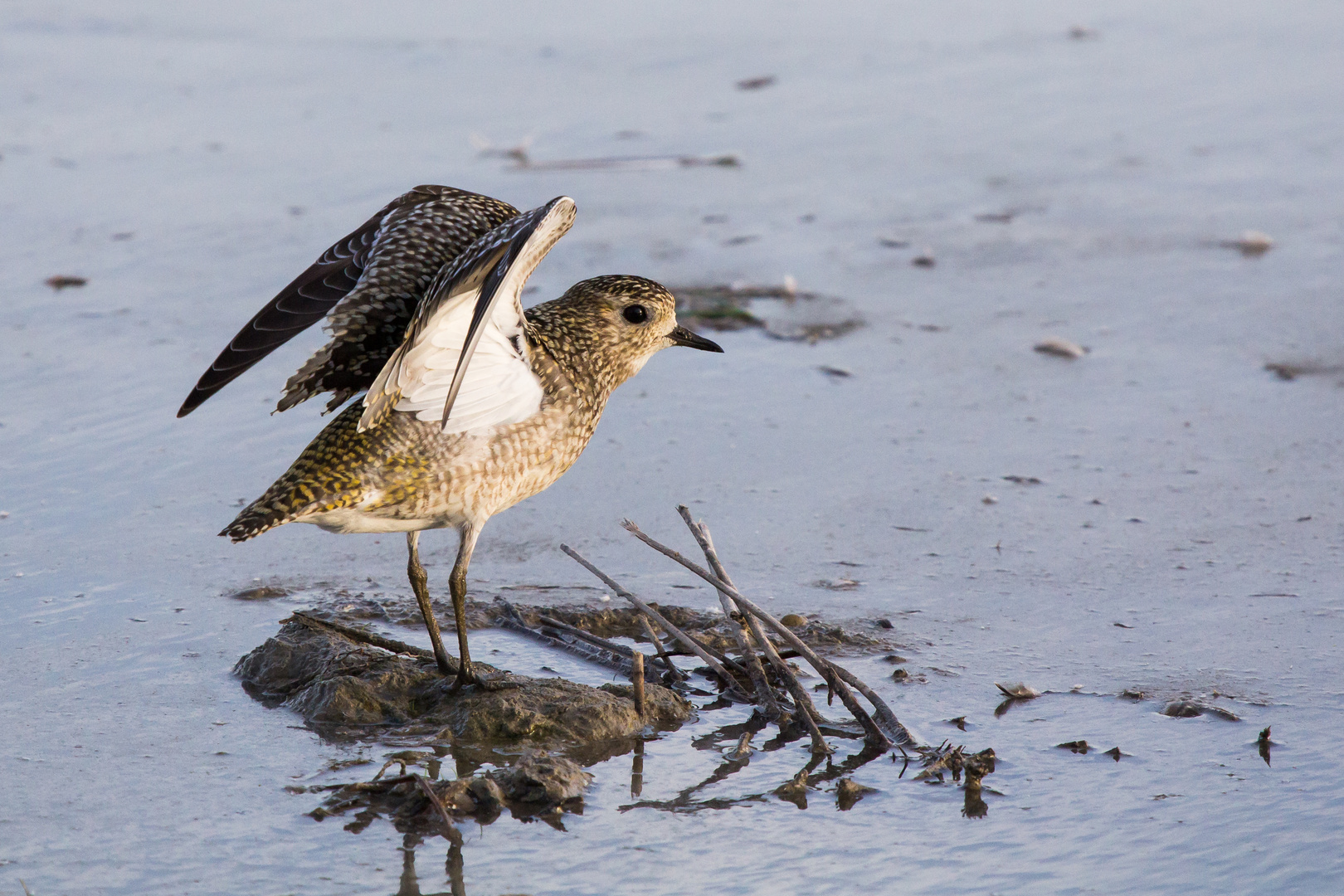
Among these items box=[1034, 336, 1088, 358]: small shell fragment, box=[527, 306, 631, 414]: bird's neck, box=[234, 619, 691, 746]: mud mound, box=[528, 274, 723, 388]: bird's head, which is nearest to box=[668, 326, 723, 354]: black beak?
box=[528, 274, 723, 388]: bird's head

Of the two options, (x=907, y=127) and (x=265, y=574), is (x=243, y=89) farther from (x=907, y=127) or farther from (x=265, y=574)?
(x=265, y=574)

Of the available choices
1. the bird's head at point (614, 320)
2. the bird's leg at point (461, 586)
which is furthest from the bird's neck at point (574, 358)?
the bird's leg at point (461, 586)

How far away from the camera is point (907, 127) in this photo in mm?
11453

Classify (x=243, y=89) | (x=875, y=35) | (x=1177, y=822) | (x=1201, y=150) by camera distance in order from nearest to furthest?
(x=1177, y=822) → (x=1201, y=150) → (x=243, y=89) → (x=875, y=35)

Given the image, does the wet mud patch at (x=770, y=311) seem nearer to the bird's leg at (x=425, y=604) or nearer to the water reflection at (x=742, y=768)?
the bird's leg at (x=425, y=604)

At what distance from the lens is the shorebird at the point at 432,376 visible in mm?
4582

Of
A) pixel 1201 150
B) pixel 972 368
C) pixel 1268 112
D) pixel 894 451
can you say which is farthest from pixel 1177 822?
pixel 1268 112

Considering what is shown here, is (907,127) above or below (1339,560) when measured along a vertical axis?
above

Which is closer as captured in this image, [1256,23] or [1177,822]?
[1177,822]

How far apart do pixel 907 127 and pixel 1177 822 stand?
809 centimetres

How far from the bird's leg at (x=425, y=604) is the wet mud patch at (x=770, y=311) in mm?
3178

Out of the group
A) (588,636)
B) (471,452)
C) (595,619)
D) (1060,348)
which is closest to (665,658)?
(588,636)

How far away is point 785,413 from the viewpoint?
23.9 feet

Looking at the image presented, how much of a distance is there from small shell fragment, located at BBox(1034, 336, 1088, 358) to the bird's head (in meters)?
2.97
